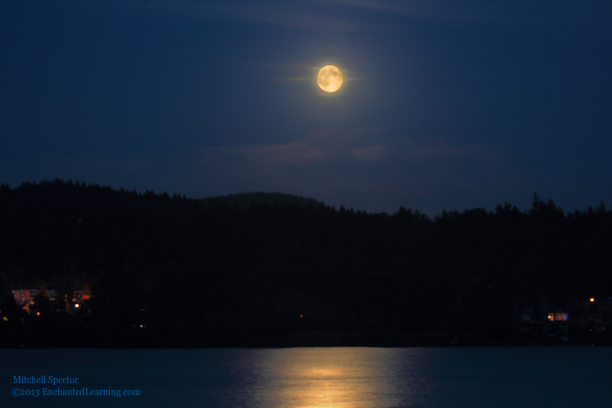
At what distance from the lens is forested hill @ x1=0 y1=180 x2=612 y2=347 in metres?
97.8

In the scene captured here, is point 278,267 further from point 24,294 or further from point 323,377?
point 323,377

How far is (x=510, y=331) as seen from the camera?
92.8m

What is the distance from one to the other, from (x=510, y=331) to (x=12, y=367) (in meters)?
62.0

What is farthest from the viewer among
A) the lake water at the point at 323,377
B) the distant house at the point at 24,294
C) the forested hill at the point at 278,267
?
the distant house at the point at 24,294

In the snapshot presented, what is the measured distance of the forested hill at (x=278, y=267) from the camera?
97.8 meters

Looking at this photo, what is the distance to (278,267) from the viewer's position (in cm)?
13450

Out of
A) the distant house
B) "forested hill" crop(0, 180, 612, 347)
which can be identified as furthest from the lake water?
the distant house

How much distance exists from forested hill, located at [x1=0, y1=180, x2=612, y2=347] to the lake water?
830cm

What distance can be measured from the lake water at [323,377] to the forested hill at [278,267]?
8.30m

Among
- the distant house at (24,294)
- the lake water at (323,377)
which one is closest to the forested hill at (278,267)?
the distant house at (24,294)

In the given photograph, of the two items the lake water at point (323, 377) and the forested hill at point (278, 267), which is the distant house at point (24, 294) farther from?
the lake water at point (323, 377)

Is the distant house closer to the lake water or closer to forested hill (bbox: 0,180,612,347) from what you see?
forested hill (bbox: 0,180,612,347)

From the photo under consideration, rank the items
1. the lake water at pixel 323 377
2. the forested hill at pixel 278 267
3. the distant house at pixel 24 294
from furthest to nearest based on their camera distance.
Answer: the distant house at pixel 24 294 < the forested hill at pixel 278 267 < the lake water at pixel 323 377

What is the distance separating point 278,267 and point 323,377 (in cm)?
7869
